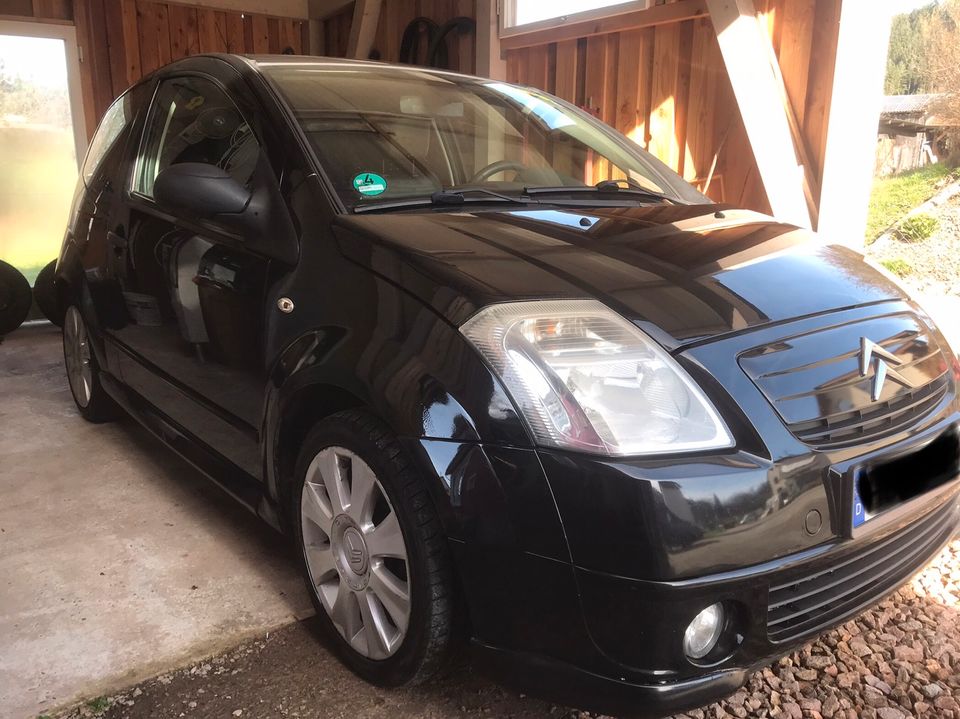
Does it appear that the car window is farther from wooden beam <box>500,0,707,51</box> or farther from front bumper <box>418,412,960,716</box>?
wooden beam <box>500,0,707,51</box>

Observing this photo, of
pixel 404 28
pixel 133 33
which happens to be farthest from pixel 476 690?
pixel 133 33

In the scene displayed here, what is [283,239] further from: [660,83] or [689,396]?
[660,83]

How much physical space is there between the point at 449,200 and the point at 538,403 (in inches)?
32.4

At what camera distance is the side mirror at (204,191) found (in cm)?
189

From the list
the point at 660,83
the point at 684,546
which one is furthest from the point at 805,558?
the point at 660,83

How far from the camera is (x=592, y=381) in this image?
1363 mm

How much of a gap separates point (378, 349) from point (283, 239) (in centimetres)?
49

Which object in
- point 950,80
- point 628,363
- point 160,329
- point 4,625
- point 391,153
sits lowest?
point 4,625

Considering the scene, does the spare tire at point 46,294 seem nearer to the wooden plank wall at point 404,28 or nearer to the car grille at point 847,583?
the wooden plank wall at point 404,28

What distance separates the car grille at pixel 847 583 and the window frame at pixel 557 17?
337cm

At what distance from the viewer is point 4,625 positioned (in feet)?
6.57

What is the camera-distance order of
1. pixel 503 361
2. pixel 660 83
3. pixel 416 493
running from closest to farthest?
pixel 503 361 < pixel 416 493 < pixel 660 83

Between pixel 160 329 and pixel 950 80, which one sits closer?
pixel 160 329

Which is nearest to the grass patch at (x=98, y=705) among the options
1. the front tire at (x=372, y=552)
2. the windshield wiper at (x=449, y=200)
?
the front tire at (x=372, y=552)
